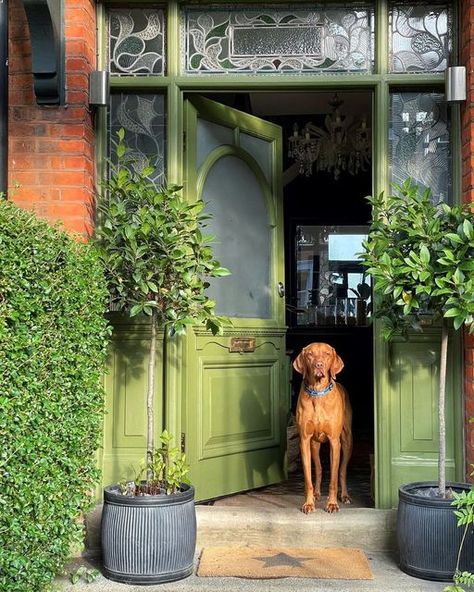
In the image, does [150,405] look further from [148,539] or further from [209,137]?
[209,137]

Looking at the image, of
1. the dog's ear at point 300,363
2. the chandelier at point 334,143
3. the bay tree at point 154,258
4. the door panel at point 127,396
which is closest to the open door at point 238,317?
the door panel at point 127,396

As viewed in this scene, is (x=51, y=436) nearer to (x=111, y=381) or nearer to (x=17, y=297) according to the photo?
(x=17, y=297)

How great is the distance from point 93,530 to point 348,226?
6205 millimetres

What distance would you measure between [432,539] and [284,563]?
30.2 inches

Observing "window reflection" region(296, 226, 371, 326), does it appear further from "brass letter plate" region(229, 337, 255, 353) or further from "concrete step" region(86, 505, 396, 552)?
"concrete step" region(86, 505, 396, 552)

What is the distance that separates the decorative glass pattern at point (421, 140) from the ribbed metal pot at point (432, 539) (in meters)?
1.73

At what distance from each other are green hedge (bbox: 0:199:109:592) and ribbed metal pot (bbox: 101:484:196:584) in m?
0.19

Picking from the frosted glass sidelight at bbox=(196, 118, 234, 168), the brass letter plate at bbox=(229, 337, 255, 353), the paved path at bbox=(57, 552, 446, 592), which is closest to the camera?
the paved path at bbox=(57, 552, 446, 592)

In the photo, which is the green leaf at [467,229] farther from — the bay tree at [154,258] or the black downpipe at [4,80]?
the black downpipe at [4,80]

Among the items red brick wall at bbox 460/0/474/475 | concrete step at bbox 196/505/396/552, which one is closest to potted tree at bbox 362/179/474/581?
red brick wall at bbox 460/0/474/475

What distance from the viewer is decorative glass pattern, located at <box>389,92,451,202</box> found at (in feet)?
14.7

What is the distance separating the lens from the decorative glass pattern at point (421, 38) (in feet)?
14.8

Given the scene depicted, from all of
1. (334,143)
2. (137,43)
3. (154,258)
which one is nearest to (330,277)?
(334,143)

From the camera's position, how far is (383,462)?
437 centimetres
